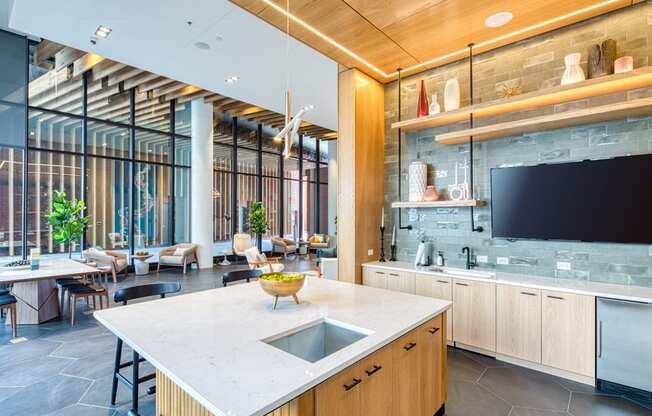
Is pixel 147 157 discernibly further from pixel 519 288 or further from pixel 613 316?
pixel 613 316

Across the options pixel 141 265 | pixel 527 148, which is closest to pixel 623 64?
pixel 527 148

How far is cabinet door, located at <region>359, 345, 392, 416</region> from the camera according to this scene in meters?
1.42

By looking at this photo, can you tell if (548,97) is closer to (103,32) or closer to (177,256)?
(103,32)

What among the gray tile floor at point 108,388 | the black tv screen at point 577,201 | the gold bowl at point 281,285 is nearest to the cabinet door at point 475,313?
the gray tile floor at point 108,388

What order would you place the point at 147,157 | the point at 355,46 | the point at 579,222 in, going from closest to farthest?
the point at 579,222 < the point at 355,46 < the point at 147,157

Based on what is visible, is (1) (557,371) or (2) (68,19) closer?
(1) (557,371)

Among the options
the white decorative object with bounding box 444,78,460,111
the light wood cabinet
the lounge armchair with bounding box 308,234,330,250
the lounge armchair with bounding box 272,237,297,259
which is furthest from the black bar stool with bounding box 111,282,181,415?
the lounge armchair with bounding box 308,234,330,250

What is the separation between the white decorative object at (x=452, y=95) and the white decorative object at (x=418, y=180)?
73 centimetres

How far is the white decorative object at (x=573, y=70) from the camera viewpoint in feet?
9.37

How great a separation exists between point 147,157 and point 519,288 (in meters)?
8.50

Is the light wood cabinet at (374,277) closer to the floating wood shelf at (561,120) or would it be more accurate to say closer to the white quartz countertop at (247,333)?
the white quartz countertop at (247,333)

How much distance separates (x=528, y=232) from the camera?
129 inches

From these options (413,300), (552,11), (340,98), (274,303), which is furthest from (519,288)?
(340,98)

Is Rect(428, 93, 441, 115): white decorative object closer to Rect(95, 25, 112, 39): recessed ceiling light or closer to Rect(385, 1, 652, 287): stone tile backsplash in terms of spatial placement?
Rect(385, 1, 652, 287): stone tile backsplash
